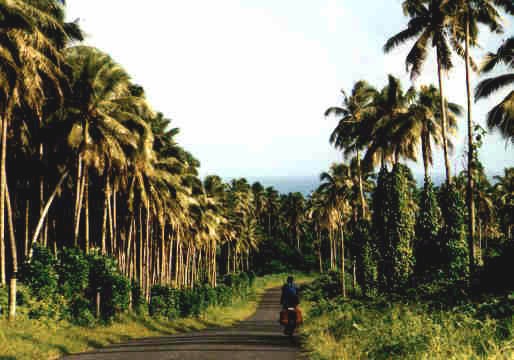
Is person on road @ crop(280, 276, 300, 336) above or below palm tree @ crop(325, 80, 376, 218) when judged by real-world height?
below

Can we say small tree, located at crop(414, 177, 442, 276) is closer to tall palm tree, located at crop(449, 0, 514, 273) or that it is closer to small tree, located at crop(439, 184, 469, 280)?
small tree, located at crop(439, 184, 469, 280)

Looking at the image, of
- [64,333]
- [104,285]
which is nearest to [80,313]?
[104,285]

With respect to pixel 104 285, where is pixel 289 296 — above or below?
above

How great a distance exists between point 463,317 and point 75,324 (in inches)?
619

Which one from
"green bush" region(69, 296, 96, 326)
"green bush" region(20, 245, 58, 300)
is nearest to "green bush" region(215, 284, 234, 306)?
"green bush" region(69, 296, 96, 326)

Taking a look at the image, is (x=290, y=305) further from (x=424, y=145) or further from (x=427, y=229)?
(x=424, y=145)

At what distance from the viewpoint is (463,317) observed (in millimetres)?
13609

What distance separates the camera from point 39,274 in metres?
22.2

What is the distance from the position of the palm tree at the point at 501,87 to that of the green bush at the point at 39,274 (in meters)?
21.2

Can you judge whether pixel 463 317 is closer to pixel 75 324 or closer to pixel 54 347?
pixel 54 347

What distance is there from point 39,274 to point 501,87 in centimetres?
2350

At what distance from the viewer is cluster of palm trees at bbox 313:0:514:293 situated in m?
30.0

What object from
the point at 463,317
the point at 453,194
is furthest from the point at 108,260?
the point at 453,194

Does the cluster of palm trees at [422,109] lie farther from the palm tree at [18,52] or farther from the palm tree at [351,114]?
the palm tree at [18,52]
